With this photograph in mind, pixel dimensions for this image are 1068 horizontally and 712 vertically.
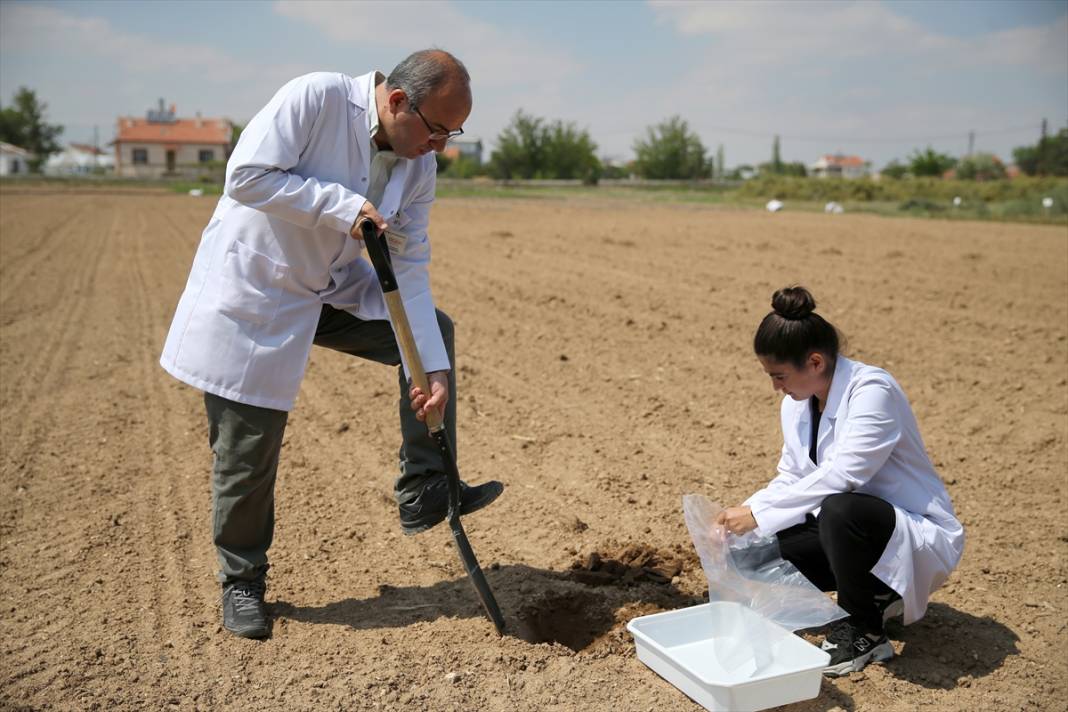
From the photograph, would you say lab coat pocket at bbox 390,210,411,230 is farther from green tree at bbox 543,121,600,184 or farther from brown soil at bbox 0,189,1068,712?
green tree at bbox 543,121,600,184

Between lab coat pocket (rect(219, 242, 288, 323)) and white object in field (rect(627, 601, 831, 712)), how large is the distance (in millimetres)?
1700

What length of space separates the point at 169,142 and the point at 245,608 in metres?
85.9

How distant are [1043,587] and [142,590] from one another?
368cm

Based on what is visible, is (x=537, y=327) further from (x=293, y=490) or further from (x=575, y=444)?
(x=293, y=490)

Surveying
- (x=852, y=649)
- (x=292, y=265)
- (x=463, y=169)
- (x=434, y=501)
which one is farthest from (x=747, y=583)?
(x=463, y=169)

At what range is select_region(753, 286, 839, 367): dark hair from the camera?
317cm

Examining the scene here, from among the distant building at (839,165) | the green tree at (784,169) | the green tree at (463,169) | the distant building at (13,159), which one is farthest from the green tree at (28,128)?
the distant building at (839,165)

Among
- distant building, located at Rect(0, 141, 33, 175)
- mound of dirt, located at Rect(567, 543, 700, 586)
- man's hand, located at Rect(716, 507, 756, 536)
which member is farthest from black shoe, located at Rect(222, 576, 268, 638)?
distant building, located at Rect(0, 141, 33, 175)

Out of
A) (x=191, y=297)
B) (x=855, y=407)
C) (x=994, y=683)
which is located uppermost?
(x=191, y=297)

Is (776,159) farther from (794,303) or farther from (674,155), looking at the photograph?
(794,303)

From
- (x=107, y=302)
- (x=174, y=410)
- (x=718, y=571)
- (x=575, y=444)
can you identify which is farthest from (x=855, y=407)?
(x=107, y=302)

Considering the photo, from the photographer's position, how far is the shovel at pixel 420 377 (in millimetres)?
3334

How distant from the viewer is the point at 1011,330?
8.50m

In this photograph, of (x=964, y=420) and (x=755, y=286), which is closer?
(x=964, y=420)
